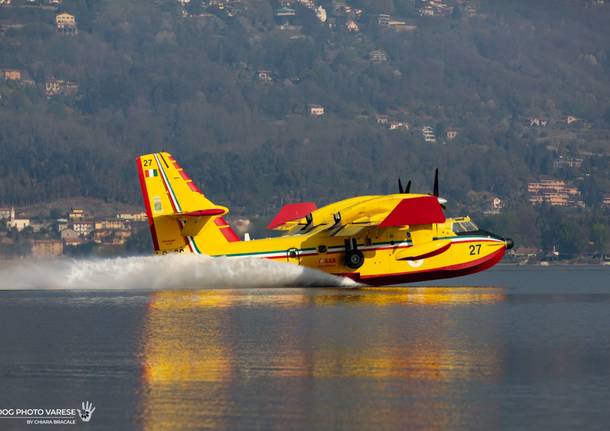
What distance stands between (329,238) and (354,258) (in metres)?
1.59

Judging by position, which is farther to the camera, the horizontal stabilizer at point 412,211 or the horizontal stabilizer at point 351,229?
the horizontal stabilizer at point 351,229

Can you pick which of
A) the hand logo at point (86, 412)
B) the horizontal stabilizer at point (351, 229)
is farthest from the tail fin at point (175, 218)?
the hand logo at point (86, 412)

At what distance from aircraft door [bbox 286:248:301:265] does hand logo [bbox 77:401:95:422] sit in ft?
126

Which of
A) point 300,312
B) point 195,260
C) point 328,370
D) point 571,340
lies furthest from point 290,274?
point 328,370

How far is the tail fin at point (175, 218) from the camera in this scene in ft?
256

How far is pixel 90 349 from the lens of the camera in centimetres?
5181

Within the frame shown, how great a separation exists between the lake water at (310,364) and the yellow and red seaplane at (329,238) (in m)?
4.99

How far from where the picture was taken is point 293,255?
3073 inches

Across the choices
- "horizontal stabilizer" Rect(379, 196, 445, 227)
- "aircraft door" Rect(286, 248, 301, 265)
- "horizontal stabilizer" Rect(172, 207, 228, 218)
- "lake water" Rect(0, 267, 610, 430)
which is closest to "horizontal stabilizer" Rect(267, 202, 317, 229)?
"aircraft door" Rect(286, 248, 301, 265)

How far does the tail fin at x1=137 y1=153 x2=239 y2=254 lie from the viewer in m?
78.1

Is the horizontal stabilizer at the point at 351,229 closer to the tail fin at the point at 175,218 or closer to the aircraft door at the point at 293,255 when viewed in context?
the aircraft door at the point at 293,255

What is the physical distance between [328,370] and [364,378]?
1.90m

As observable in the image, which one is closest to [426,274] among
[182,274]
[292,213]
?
[292,213]

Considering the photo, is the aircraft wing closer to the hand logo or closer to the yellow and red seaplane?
the yellow and red seaplane
